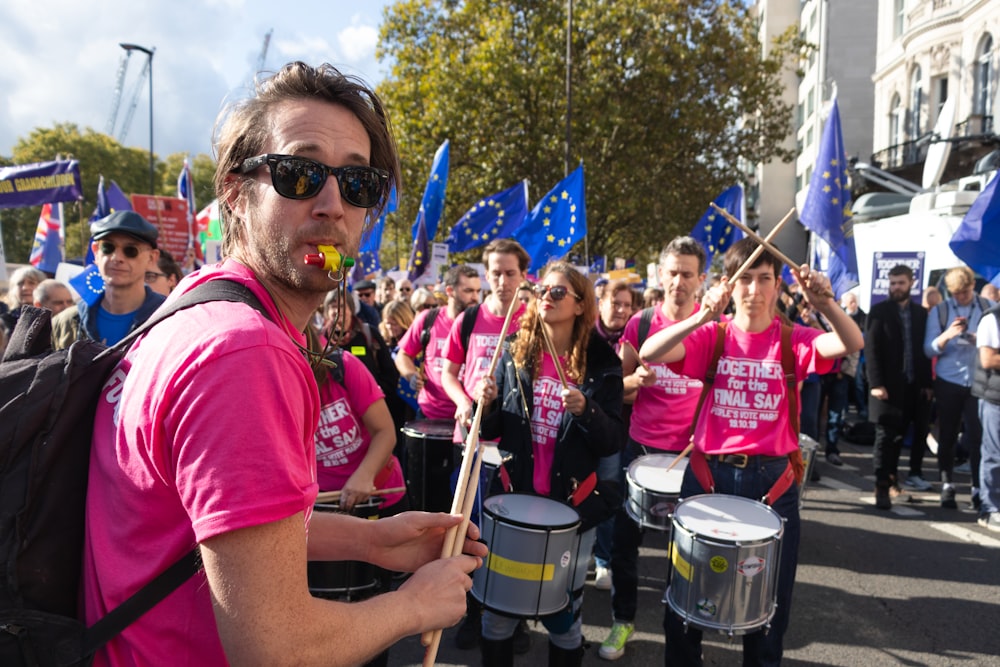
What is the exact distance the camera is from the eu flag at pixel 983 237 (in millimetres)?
5988

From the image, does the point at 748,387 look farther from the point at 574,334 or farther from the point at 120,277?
the point at 120,277

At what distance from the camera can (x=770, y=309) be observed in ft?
11.3

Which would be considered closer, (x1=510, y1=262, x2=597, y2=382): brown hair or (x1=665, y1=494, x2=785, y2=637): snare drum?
(x1=665, y1=494, x2=785, y2=637): snare drum

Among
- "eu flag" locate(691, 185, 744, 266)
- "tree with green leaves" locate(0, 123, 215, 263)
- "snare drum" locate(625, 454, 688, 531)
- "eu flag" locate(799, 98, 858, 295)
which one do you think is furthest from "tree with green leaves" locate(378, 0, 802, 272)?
"tree with green leaves" locate(0, 123, 215, 263)

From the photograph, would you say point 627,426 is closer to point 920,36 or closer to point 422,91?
point 422,91

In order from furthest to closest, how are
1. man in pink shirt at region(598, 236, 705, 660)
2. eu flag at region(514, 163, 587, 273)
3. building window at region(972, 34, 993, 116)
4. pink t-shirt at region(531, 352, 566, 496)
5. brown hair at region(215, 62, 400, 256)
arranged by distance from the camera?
1. building window at region(972, 34, 993, 116)
2. eu flag at region(514, 163, 587, 273)
3. man in pink shirt at region(598, 236, 705, 660)
4. pink t-shirt at region(531, 352, 566, 496)
5. brown hair at region(215, 62, 400, 256)

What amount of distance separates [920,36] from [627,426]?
28140mm

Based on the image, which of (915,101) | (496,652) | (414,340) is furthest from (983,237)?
(915,101)

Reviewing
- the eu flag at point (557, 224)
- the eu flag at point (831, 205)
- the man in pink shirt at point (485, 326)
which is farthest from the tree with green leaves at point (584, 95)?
the man in pink shirt at point (485, 326)

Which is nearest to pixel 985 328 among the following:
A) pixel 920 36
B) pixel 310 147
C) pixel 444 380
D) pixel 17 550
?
pixel 444 380

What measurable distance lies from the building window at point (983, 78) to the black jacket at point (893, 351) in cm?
2128

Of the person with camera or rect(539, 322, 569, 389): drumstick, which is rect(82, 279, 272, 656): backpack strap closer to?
rect(539, 322, 569, 389): drumstick

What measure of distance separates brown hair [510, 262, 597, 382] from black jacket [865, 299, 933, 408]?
15.2 ft

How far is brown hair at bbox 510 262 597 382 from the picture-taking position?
11.9 feet
